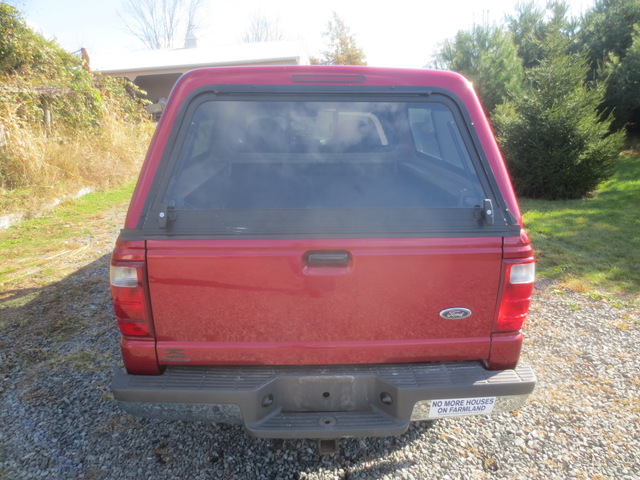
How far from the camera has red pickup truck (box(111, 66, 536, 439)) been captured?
6.00 ft

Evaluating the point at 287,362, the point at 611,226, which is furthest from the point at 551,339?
the point at 611,226

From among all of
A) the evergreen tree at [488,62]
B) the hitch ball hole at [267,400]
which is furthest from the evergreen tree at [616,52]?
the hitch ball hole at [267,400]

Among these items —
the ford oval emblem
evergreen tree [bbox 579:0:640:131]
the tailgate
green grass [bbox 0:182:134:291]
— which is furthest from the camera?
evergreen tree [bbox 579:0:640:131]

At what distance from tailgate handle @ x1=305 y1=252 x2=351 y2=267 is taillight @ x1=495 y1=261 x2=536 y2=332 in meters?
0.70

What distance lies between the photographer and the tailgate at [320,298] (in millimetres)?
1817

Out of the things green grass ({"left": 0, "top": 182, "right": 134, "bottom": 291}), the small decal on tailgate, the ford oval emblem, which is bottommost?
green grass ({"left": 0, "top": 182, "right": 134, "bottom": 291})

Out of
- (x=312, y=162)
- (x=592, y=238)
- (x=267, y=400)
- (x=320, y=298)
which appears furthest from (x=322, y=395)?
(x=592, y=238)

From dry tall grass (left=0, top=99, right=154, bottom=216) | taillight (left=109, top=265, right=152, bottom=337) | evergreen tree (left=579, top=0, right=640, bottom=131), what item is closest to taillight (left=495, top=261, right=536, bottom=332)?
taillight (left=109, top=265, right=152, bottom=337)

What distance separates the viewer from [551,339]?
363 cm

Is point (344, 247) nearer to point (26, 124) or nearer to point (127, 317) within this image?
point (127, 317)

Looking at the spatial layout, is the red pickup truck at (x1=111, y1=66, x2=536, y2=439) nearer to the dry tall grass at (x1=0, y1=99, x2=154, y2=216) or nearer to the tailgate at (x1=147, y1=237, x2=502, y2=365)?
the tailgate at (x1=147, y1=237, x2=502, y2=365)

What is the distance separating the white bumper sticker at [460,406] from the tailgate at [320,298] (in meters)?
0.21

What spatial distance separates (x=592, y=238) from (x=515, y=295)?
5.82 m

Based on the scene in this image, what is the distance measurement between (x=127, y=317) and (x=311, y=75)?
4.45ft
